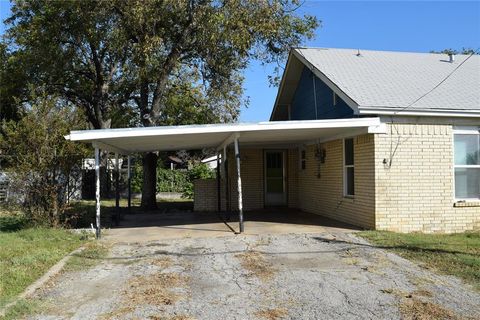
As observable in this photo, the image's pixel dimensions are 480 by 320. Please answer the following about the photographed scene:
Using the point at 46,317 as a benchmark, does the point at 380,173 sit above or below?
above

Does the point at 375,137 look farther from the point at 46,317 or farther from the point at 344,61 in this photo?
the point at 46,317

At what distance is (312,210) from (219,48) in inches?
277

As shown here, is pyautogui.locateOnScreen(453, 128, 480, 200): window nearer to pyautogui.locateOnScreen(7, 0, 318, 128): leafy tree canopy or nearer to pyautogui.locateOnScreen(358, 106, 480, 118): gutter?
pyautogui.locateOnScreen(358, 106, 480, 118): gutter

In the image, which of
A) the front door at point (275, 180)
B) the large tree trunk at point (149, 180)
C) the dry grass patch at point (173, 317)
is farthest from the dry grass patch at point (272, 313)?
the large tree trunk at point (149, 180)

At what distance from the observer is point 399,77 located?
13516 mm

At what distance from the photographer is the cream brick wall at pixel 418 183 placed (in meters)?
11.2

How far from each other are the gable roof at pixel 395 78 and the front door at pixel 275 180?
108 inches

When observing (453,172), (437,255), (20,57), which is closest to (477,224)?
(453,172)

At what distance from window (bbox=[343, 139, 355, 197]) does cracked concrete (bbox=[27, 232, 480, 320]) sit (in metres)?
3.24

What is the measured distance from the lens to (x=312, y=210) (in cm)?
1595

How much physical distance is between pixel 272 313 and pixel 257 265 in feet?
8.10

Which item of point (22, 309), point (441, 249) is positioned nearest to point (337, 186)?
point (441, 249)

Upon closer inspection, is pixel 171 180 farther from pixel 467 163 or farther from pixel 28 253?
pixel 28 253

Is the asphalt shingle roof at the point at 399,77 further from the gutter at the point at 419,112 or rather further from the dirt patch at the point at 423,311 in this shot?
the dirt patch at the point at 423,311
